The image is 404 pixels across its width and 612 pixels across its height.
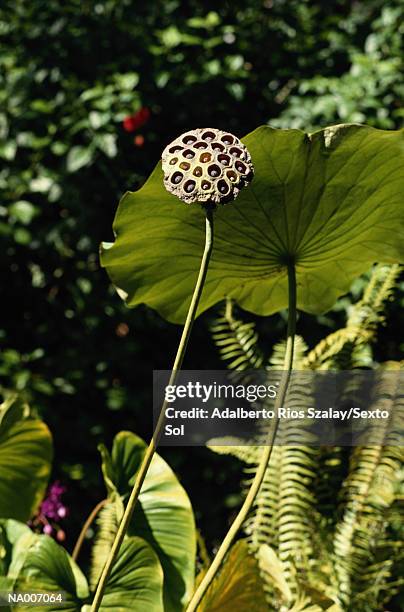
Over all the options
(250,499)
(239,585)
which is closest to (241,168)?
(250,499)

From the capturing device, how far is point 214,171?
1.06 m

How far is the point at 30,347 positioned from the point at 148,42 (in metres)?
1.09

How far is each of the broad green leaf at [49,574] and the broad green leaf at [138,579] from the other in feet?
0.19

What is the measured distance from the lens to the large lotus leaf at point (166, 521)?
5.29ft

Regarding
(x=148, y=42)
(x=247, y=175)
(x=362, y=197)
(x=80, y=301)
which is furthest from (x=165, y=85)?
(x=247, y=175)

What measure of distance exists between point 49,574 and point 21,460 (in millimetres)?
431

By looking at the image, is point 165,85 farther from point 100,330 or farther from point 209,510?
point 209,510

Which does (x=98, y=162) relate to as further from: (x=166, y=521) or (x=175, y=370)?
(x=175, y=370)

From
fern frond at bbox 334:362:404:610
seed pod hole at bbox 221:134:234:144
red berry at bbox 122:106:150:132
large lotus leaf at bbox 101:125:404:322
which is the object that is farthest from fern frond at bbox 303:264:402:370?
red berry at bbox 122:106:150:132

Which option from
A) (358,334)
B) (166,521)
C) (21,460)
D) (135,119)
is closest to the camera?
(166,521)

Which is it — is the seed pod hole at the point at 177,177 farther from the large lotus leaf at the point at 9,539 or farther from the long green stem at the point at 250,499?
the large lotus leaf at the point at 9,539

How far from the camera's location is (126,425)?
2939mm

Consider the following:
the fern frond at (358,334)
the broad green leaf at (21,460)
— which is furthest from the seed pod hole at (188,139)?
the fern frond at (358,334)

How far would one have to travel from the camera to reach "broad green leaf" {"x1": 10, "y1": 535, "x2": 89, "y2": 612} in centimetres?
142
